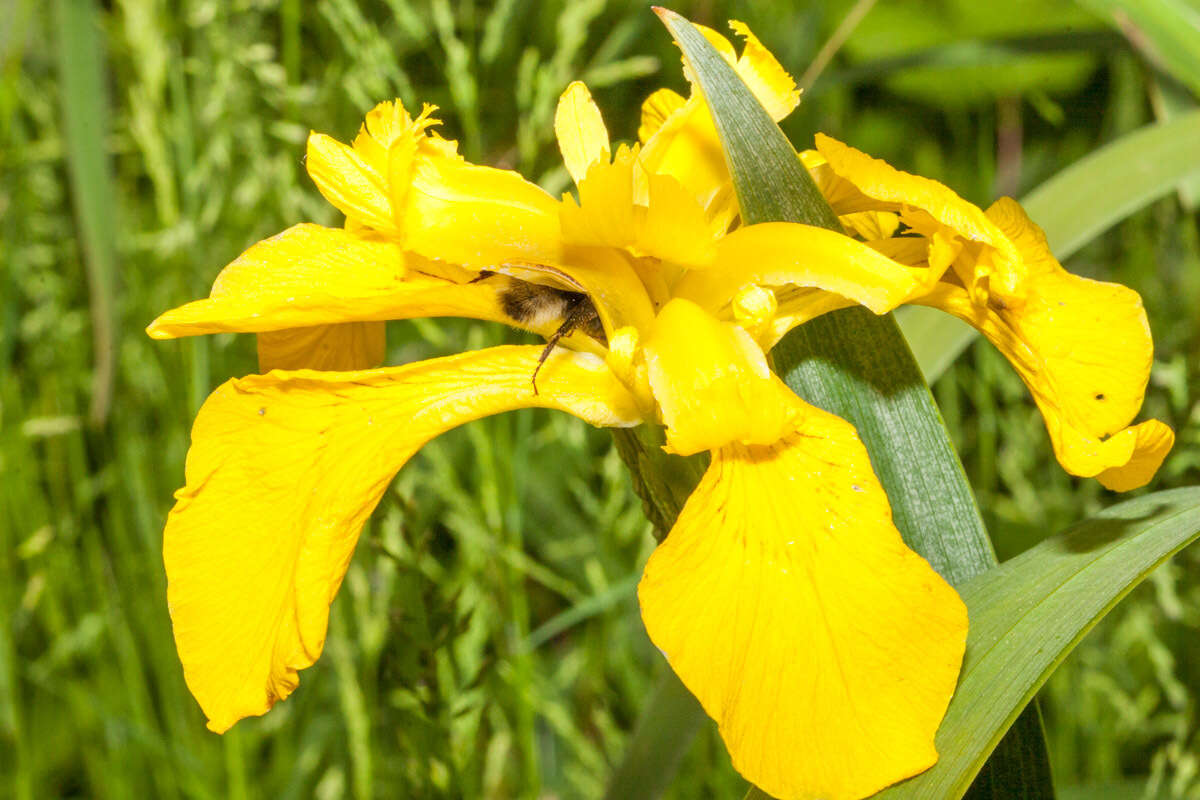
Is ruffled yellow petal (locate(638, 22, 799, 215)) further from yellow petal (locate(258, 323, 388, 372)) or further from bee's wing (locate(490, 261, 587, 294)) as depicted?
yellow petal (locate(258, 323, 388, 372))

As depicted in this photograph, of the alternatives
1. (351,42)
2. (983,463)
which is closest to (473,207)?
(351,42)

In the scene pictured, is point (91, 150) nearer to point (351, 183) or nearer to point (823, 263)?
point (351, 183)

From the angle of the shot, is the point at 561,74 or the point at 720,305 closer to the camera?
the point at 720,305

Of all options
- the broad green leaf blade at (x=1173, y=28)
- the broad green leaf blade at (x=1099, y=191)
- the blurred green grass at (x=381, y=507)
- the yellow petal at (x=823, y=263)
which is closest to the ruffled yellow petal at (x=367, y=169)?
the yellow petal at (x=823, y=263)

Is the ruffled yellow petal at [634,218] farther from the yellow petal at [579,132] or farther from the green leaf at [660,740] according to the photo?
the green leaf at [660,740]

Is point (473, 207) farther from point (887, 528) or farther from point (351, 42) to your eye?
point (351, 42)

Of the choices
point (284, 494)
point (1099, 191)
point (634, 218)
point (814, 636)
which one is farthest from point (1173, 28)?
point (284, 494)
